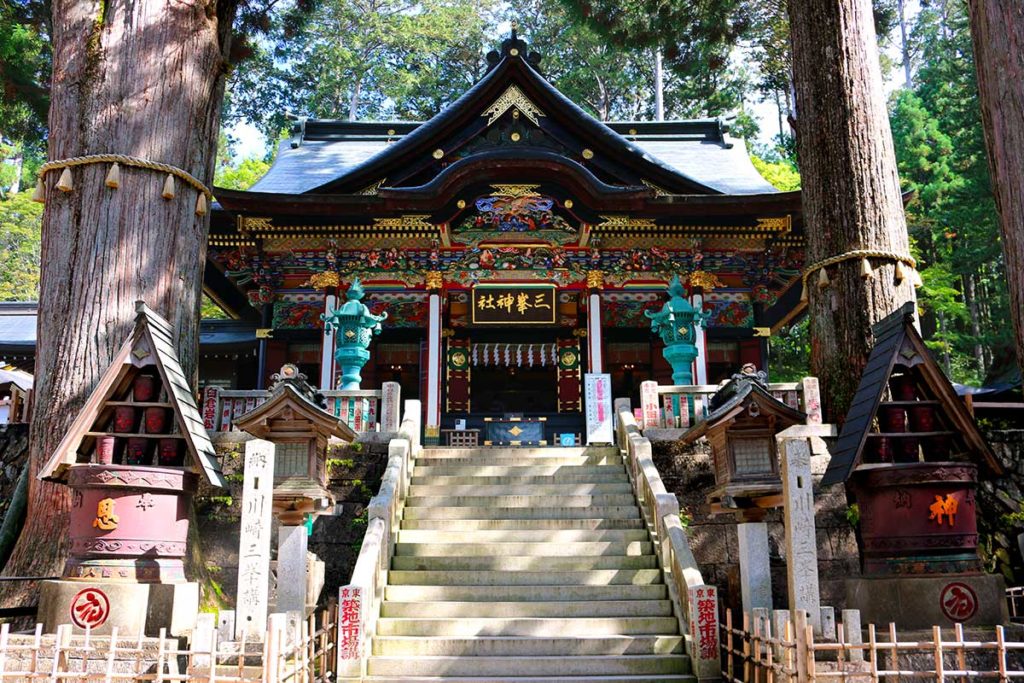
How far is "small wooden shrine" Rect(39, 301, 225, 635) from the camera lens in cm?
568

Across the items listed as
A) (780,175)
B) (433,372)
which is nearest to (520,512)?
(433,372)

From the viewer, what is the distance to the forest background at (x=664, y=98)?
19688 millimetres

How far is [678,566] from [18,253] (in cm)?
2643

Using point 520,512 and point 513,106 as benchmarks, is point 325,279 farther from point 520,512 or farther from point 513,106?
point 520,512

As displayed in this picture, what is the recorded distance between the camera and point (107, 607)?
5637 millimetres

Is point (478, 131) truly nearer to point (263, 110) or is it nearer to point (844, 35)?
point (844, 35)

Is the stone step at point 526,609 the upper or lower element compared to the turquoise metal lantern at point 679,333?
lower

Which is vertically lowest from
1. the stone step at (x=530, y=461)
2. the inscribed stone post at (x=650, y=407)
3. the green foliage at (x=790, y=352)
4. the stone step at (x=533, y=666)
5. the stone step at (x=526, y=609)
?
the stone step at (x=533, y=666)

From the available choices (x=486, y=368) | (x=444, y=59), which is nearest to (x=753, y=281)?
(x=486, y=368)

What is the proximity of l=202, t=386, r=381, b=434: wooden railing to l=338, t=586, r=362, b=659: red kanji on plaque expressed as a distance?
9.90 feet

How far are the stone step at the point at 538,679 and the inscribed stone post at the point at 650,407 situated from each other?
3686 millimetres

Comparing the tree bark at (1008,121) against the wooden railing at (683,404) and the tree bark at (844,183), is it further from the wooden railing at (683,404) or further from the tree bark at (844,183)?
the wooden railing at (683,404)

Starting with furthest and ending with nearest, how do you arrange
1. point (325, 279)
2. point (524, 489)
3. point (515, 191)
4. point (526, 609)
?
point (325, 279)
point (515, 191)
point (524, 489)
point (526, 609)

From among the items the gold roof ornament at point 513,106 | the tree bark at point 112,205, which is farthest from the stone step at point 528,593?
the gold roof ornament at point 513,106
